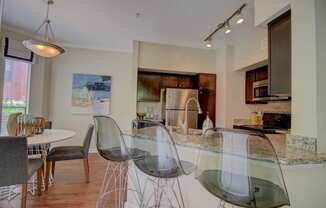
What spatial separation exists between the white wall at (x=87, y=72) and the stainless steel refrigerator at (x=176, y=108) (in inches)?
34.1

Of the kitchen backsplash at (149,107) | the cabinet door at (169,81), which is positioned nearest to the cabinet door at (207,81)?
the cabinet door at (169,81)

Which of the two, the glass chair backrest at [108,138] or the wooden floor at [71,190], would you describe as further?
the wooden floor at [71,190]

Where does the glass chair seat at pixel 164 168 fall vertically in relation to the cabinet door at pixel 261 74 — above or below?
below

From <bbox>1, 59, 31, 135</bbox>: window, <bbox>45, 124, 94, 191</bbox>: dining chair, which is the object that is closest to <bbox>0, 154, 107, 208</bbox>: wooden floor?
<bbox>45, 124, 94, 191</bbox>: dining chair

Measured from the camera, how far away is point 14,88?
433cm

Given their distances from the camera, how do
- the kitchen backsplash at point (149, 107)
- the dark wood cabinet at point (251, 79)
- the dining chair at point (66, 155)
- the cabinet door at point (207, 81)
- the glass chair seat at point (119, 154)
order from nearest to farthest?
the glass chair seat at point (119, 154), the dining chair at point (66, 155), the dark wood cabinet at point (251, 79), the cabinet door at point (207, 81), the kitchen backsplash at point (149, 107)

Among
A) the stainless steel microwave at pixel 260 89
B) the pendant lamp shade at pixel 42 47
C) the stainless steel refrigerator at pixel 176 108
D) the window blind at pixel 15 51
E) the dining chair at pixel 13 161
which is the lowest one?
the dining chair at pixel 13 161

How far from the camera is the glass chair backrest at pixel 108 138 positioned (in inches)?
83.8

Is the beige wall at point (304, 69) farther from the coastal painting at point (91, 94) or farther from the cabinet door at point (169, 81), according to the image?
the coastal painting at point (91, 94)

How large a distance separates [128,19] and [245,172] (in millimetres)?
3266

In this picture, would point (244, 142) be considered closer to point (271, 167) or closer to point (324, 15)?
point (271, 167)

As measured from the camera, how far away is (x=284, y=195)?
1.08 meters

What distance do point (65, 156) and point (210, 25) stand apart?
10.4 feet

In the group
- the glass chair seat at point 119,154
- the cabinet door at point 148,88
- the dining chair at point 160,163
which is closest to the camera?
the dining chair at point 160,163
